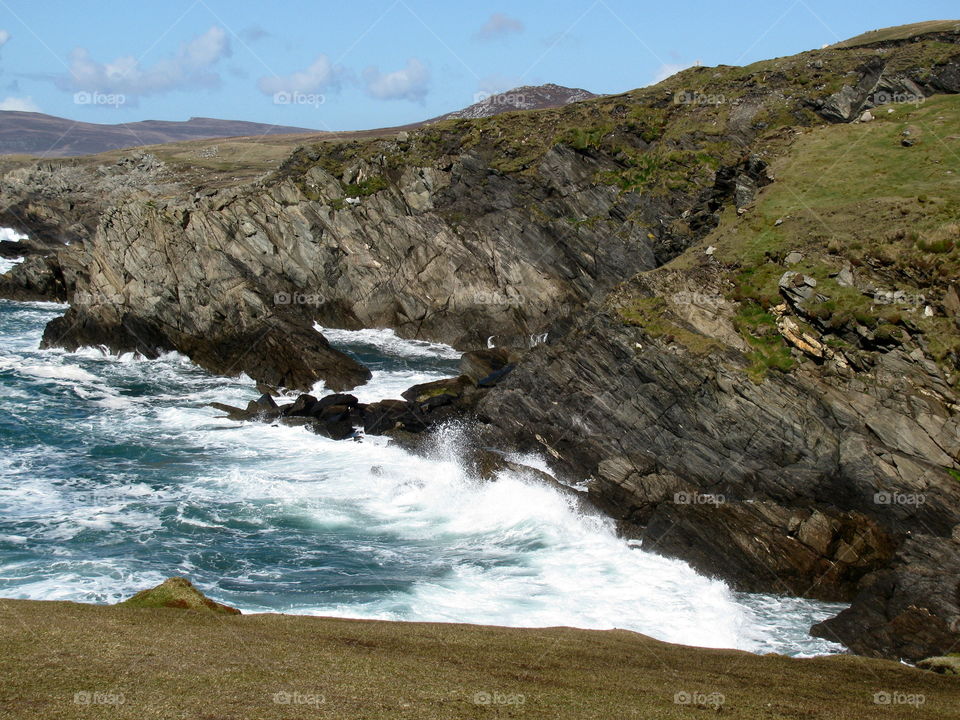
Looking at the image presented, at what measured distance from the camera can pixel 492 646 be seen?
17.2 metres

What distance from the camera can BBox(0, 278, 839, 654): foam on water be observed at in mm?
25297

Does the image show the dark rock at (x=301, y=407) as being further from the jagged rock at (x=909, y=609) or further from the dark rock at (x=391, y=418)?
the jagged rock at (x=909, y=609)

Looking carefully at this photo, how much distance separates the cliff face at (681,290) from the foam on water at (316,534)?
7.49 feet

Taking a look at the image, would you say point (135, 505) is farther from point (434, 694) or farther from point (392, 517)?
point (434, 694)

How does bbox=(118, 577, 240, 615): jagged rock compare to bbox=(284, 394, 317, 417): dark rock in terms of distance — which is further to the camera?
bbox=(284, 394, 317, 417): dark rock

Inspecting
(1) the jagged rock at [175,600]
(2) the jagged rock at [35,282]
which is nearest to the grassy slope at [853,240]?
(1) the jagged rock at [175,600]

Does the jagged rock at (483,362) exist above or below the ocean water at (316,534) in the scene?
above

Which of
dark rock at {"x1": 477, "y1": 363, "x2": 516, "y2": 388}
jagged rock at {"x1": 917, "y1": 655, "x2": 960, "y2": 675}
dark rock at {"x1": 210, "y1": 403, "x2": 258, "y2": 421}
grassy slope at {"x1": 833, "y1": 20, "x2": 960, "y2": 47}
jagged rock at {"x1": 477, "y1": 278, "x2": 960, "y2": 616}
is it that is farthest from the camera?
grassy slope at {"x1": 833, "y1": 20, "x2": 960, "y2": 47}

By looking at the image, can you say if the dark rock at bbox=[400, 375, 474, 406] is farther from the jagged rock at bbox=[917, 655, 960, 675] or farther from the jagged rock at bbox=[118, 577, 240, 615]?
the jagged rock at bbox=[917, 655, 960, 675]

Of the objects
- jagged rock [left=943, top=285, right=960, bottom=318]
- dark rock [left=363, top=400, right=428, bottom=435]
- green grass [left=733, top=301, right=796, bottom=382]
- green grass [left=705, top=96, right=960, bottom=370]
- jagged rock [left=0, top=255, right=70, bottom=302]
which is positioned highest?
green grass [left=705, top=96, right=960, bottom=370]

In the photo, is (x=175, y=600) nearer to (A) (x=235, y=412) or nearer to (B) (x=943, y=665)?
(B) (x=943, y=665)

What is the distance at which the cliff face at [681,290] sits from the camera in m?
28.7

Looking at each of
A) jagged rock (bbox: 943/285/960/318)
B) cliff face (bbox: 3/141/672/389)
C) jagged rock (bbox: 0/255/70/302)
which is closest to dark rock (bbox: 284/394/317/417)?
cliff face (bbox: 3/141/672/389)

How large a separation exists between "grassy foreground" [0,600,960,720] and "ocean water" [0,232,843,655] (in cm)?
648
